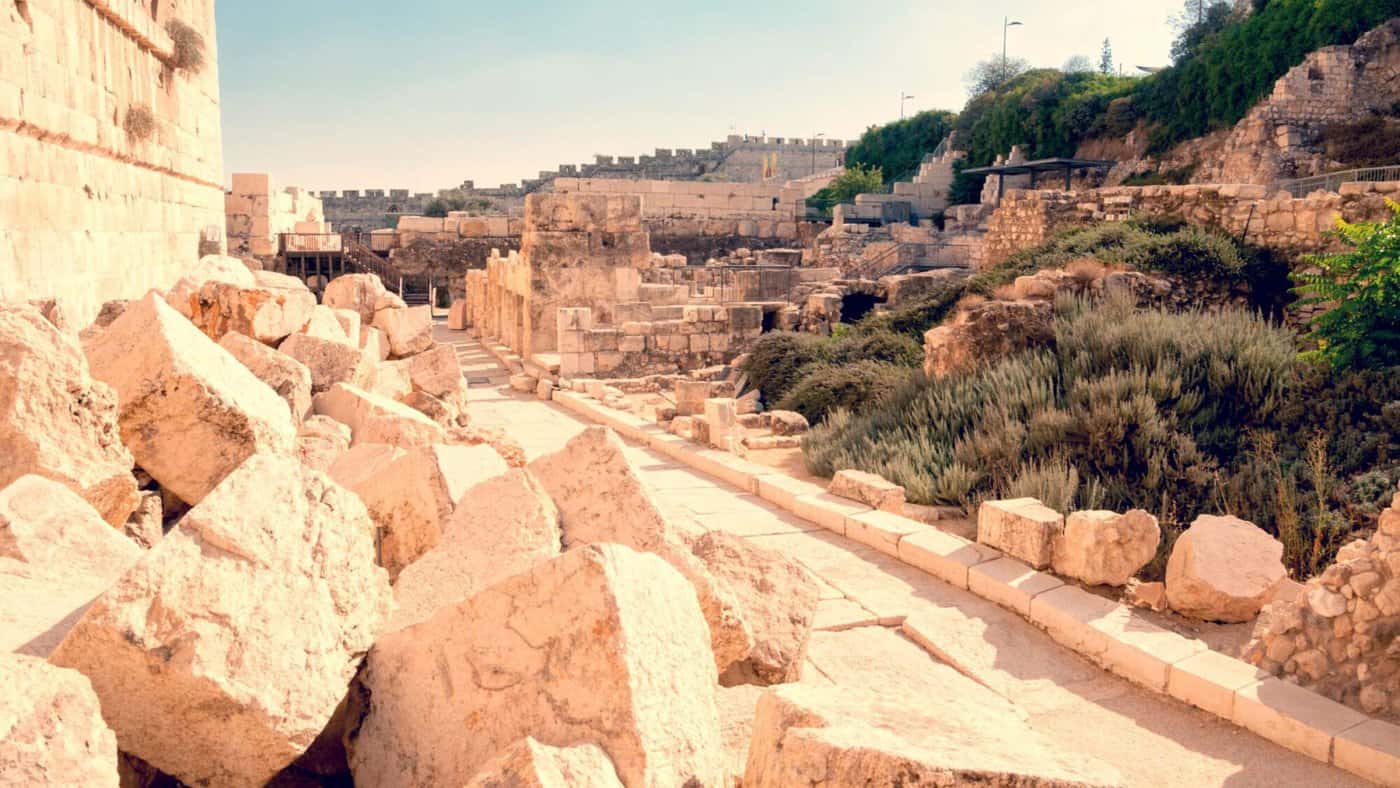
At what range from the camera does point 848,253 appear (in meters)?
26.9

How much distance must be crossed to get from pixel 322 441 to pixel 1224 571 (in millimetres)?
4356

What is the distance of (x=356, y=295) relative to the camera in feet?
38.7

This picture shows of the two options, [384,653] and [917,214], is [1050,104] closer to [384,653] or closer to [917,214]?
[917,214]

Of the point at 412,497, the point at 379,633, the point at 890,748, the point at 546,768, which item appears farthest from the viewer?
the point at 412,497

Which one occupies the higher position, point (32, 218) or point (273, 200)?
point (273, 200)

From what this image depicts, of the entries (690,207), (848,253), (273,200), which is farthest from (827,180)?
(273,200)

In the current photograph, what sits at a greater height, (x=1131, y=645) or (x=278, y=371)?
(x=278, y=371)

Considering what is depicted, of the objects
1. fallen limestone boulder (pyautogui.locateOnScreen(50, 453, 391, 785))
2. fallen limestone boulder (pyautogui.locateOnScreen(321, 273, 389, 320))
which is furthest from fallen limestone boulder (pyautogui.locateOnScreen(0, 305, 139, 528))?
fallen limestone boulder (pyautogui.locateOnScreen(321, 273, 389, 320))

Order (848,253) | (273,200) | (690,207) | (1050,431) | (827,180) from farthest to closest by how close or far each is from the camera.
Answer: (827,180) → (690,207) → (848,253) → (273,200) → (1050,431)

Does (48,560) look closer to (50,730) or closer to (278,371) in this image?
(50,730)

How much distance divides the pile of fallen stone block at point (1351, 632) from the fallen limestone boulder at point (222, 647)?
137 inches

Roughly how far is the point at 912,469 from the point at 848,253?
20.8 m

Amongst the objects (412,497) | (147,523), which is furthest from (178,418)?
(412,497)

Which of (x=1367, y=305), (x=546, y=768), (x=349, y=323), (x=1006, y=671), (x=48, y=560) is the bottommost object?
(x=1006, y=671)
